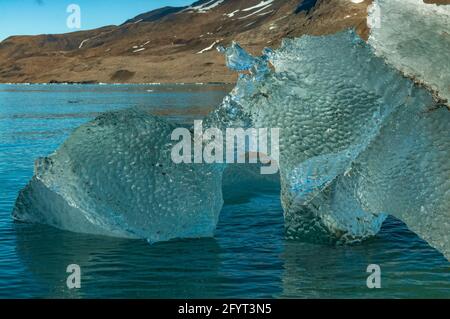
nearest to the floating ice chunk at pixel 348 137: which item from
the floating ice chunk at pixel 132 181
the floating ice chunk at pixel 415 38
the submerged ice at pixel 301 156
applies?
the submerged ice at pixel 301 156

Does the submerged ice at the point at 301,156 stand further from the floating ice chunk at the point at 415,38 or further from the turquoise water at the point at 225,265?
the turquoise water at the point at 225,265

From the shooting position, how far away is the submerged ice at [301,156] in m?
11.4

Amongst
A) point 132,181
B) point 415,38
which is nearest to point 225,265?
point 132,181

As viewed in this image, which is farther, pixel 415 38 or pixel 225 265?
pixel 415 38

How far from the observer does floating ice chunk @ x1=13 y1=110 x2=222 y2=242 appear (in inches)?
489

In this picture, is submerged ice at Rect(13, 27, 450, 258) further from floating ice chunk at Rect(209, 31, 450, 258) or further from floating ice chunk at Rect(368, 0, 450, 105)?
floating ice chunk at Rect(368, 0, 450, 105)

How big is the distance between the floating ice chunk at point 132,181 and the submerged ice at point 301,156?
20mm

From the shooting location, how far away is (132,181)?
41.0 feet

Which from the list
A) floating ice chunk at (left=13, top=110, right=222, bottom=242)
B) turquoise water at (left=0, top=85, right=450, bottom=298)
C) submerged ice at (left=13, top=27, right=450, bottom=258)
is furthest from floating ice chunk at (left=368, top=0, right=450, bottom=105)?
floating ice chunk at (left=13, top=110, right=222, bottom=242)

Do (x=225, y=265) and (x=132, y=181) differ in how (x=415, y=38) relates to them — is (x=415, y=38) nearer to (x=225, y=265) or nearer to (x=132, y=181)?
(x=225, y=265)

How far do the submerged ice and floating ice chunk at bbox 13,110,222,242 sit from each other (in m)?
0.02

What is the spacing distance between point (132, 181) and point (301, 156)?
319cm

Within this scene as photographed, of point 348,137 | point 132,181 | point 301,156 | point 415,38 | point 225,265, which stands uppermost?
point 415,38

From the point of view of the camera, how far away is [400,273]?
10734 millimetres
